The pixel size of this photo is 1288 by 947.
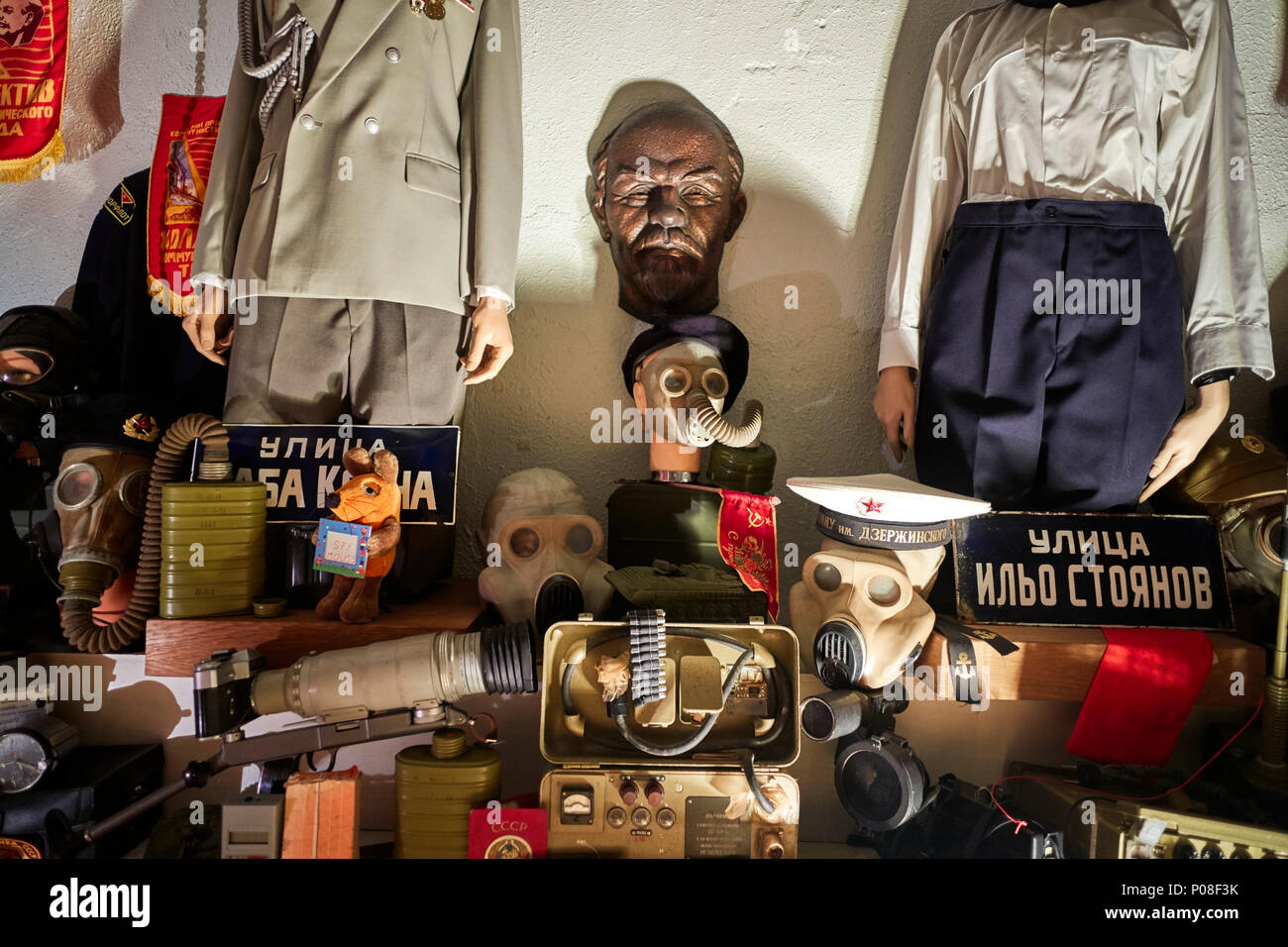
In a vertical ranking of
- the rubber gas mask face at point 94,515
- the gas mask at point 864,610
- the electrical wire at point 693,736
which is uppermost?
the rubber gas mask face at point 94,515

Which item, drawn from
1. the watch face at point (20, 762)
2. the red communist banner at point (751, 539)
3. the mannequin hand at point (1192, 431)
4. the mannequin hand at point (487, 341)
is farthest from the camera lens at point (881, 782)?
the watch face at point (20, 762)

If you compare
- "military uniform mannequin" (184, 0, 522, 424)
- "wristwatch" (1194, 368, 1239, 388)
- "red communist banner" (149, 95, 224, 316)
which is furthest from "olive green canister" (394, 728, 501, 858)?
"wristwatch" (1194, 368, 1239, 388)

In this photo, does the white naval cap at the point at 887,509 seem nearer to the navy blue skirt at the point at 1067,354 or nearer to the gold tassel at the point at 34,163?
the navy blue skirt at the point at 1067,354

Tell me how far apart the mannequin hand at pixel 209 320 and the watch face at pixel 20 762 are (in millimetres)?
987

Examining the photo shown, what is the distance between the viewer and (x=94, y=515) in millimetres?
1715

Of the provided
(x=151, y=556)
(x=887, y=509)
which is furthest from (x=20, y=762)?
(x=887, y=509)

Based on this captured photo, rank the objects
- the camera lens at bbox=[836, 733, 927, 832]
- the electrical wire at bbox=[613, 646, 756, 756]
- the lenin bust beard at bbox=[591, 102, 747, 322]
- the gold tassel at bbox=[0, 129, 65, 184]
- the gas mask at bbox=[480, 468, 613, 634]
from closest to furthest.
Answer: the electrical wire at bbox=[613, 646, 756, 756] < the camera lens at bbox=[836, 733, 927, 832] < the gas mask at bbox=[480, 468, 613, 634] < the lenin bust beard at bbox=[591, 102, 747, 322] < the gold tassel at bbox=[0, 129, 65, 184]

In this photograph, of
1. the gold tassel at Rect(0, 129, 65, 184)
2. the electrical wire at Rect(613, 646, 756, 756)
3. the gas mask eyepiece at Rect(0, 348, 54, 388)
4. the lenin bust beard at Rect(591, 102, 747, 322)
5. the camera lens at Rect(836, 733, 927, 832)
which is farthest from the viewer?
the gold tassel at Rect(0, 129, 65, 184)

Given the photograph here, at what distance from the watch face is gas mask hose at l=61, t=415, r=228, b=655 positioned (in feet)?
0.70

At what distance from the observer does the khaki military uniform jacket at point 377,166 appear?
1.71m

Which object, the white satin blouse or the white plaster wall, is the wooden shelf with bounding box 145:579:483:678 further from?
the white satin blouse

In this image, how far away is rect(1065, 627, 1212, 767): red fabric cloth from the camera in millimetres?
1711

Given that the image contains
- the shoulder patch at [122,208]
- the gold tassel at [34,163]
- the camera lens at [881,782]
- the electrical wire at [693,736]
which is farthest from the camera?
the gold tassel at [34,163]

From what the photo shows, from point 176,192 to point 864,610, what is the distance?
7.48ft
